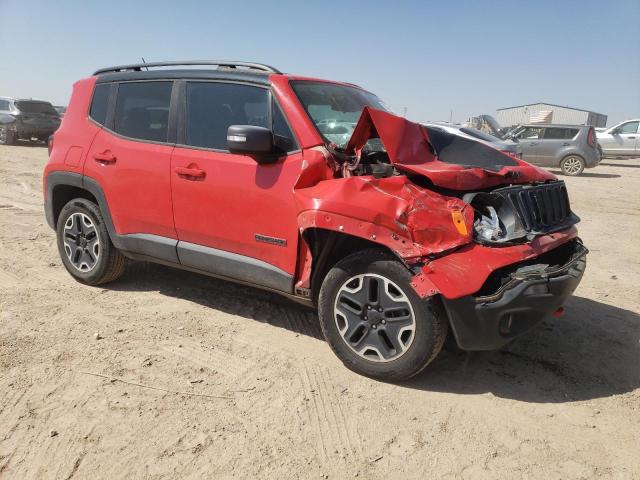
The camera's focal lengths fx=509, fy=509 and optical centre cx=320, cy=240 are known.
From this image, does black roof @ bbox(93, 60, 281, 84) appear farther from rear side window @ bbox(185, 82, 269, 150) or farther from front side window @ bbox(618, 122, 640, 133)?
front side window @ bbox(618, 122, 640, 133)

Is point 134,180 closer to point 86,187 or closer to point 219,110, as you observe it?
point 86,187

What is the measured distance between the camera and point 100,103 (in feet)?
14.4

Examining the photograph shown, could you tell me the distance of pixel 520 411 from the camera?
2865mm

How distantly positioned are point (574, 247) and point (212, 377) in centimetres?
250

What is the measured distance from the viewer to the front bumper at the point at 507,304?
269 centimetres

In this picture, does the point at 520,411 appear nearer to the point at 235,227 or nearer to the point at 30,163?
the point at 235,227

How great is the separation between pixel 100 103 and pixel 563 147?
14732 mm

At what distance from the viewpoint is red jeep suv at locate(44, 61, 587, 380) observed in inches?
109

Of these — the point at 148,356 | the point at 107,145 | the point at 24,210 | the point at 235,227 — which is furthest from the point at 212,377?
the point at 24,210

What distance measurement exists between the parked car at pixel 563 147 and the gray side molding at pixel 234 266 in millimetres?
14297

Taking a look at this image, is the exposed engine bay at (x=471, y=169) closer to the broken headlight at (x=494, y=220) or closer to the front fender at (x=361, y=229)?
the broken headlight at (x=494, y=220)

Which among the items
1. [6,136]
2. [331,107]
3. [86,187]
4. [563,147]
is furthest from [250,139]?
[6,136]

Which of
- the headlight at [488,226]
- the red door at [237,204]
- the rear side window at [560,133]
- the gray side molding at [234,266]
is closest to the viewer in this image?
the headlight at [488,226]

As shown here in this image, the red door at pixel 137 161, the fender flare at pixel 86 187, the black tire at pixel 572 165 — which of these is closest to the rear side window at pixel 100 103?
the red door at pixel 137 161
